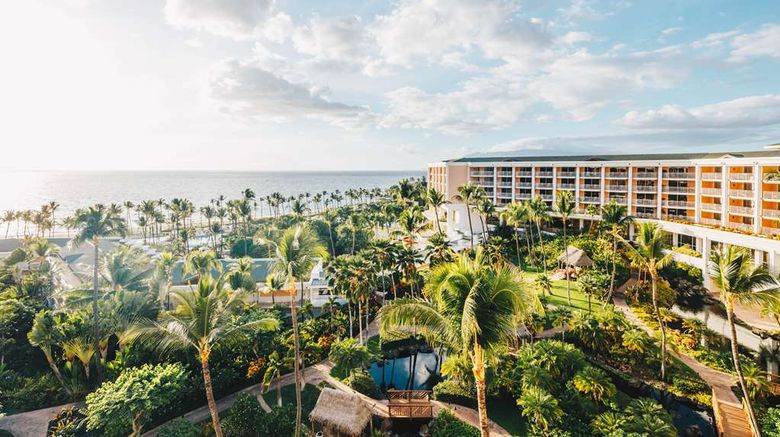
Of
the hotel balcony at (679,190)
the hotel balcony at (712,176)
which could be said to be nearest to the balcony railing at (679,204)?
the hotel balcony at (679,190)

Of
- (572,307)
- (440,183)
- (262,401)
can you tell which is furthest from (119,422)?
(440,183)

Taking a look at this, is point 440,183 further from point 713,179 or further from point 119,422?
point 119,422

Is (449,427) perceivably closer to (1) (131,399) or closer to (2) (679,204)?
(1) (131,399)

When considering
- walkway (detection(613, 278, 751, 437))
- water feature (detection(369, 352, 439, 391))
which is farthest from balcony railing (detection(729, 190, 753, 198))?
water feature (detection(369, 352, 439, 391))

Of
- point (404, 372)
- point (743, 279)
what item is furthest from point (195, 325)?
point (743, 279)

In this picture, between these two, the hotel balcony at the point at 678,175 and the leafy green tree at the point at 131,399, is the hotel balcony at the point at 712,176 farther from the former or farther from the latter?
the leafy green tree at the point at 131,399

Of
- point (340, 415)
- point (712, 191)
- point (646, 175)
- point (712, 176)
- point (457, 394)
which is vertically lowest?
point (457, 394)

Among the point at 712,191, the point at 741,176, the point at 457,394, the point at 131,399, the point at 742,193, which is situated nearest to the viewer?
the point at 131,399
